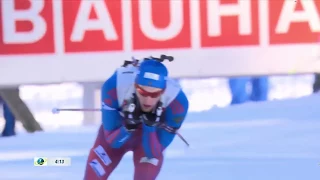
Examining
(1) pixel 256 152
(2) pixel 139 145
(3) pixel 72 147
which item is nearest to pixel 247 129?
(1) pixel 256 152

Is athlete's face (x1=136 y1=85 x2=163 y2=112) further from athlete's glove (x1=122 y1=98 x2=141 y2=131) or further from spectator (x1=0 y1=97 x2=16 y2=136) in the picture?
spectator (x1=0 y1=97 x2=16 y2=136)

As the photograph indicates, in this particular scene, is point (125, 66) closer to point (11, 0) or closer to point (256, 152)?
point (11, 0)

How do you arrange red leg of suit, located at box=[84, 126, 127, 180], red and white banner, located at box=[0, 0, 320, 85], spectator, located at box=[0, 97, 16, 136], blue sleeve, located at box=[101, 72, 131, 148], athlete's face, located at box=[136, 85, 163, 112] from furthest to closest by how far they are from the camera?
spectator, located at box=[0, 97, 16, 136]
red and white banner, located at box=[0, 0, 320, 85]
red leg of suit, located at box=[84, 126, 127, 180]
blue sleeve, located at box=[101, 72, 131, 148]
athlete's face, located at box=[136, 85, 163, 112]

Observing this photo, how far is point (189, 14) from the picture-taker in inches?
161

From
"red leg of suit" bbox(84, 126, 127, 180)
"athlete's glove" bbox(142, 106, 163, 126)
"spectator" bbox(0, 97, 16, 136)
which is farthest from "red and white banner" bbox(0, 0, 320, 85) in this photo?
"spectator" bbox(0, 97, 16, 136)

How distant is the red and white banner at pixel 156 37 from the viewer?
4.00 metres

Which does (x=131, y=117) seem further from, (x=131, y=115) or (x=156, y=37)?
(x=156, y=37)

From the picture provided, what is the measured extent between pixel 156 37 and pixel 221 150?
1075 millimetres

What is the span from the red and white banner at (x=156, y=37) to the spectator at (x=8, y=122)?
1319 millimetres

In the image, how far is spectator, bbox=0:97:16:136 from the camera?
542 centimetres

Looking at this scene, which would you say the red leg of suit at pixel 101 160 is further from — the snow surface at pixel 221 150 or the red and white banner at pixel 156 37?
the red and white banner at pixel 156 37

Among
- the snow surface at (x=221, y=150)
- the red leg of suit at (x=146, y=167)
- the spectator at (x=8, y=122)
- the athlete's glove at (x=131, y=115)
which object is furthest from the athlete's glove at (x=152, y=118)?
the spectator at (x=8, y=122)

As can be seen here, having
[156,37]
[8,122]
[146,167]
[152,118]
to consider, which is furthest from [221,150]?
[8,122]

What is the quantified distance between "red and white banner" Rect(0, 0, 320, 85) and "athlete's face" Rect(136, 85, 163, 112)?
1.13 meters
